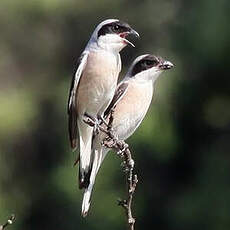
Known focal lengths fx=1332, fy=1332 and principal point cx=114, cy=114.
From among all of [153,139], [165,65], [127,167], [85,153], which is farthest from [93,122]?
[153,139]

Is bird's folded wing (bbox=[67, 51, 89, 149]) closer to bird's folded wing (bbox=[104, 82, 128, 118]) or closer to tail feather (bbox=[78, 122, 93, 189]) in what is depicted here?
tail feather (bbox=[78, 122, 93, 189])

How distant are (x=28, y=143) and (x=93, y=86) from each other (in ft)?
28.2

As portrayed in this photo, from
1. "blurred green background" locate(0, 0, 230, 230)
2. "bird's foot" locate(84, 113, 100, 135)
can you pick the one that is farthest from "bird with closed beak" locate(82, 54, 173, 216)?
"blurred green background" locate(0, 0, 230, 230)

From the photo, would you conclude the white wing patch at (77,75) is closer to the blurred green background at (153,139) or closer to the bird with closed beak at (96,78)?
the bird with closed beak at (96,78)

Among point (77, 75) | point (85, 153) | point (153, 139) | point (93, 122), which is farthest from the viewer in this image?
point (153, 139)

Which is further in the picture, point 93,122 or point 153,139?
point 153,139

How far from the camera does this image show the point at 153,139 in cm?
1218

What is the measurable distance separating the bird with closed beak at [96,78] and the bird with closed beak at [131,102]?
0.23m

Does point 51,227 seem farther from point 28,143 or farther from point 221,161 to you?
point 221,161

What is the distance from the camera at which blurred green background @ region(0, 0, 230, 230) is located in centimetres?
1185

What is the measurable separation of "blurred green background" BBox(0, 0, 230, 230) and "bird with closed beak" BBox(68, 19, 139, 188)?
5.27 m

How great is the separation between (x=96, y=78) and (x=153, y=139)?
6.12 meters

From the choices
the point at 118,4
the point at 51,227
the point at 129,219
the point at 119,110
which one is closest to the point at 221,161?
the point at 51,227

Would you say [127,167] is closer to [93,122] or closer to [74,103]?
[93,122]
